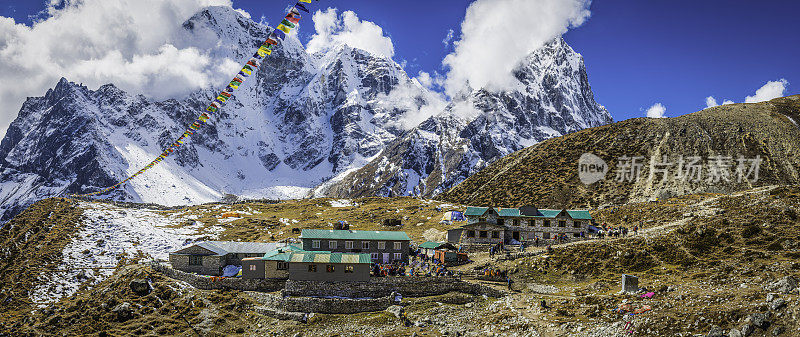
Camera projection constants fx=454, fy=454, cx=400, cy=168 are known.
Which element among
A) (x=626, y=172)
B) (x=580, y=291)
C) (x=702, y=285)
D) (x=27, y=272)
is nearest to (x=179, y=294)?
(x=27, y=272)

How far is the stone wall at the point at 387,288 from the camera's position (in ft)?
161

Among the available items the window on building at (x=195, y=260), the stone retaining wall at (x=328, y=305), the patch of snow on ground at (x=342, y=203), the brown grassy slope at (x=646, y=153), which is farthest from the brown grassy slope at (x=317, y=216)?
the brown grassy slope at (x=646, y=153)

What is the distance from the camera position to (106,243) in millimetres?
72812

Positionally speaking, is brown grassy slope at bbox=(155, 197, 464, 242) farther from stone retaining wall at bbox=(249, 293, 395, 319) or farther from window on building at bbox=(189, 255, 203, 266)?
stone retaining wall at bbox=(249, 293, 395, 319)

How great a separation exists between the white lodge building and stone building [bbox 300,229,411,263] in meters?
10.7

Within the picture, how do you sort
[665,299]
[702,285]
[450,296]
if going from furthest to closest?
[450,296] < [702,285] < [665,299]

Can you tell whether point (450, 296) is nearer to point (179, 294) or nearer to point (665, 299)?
point (665, 299)

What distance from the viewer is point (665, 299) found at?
34000 mm

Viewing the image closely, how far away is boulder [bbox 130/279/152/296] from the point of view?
50969 mm

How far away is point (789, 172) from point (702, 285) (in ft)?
354

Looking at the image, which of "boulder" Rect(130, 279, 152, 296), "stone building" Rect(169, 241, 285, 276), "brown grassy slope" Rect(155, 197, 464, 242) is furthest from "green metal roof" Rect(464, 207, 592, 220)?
"boulder" Rect(130, 279, 152, 296)

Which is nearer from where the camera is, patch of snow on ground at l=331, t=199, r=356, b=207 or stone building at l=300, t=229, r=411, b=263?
stone building at l=300, t=229, r=411, b=263

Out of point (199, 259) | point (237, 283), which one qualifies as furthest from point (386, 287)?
point (199, 259)

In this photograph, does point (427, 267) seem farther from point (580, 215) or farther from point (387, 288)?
point (580, 215)
